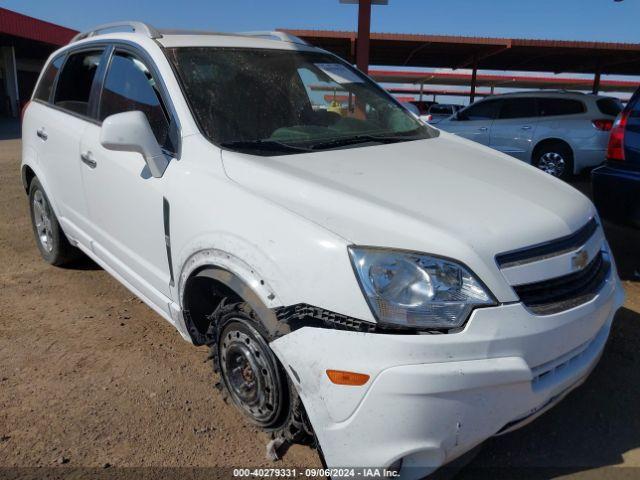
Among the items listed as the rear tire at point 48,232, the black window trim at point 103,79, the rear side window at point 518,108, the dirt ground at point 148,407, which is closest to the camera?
the dirt ground at point 148,407

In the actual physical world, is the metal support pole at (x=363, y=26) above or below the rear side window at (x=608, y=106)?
above

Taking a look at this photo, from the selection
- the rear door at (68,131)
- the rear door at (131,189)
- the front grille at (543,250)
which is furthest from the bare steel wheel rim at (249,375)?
the rear door at (68,131)

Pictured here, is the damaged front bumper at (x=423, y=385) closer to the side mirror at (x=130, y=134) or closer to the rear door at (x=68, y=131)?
the side mirror at (x=130, y=134)

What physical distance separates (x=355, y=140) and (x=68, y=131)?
2.05 m

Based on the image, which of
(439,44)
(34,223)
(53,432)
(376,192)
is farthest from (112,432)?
(439,44)

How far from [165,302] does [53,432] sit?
2.56 feet

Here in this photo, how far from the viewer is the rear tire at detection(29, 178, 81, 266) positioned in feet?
14.0

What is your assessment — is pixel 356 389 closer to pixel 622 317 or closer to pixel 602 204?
pixel 622 317

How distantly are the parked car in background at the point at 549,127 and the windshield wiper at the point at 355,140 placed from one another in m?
7.15

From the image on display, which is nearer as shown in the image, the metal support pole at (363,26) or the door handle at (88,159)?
the door handle at (88,159)

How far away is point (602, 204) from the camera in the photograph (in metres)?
4.27

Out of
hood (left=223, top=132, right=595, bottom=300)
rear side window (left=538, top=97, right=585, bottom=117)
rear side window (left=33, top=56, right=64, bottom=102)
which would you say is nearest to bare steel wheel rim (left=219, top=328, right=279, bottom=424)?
hood (left=223, top=132, right=595, bottom=300)

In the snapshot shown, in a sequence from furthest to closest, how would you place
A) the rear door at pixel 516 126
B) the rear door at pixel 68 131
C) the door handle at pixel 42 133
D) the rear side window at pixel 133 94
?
the rear door at pixel 516 126, the door handle at pixel 42 133, the rear door at pixel 68 131, the rear side window at pixel 133 94

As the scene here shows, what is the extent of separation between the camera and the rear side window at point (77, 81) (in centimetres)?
363
